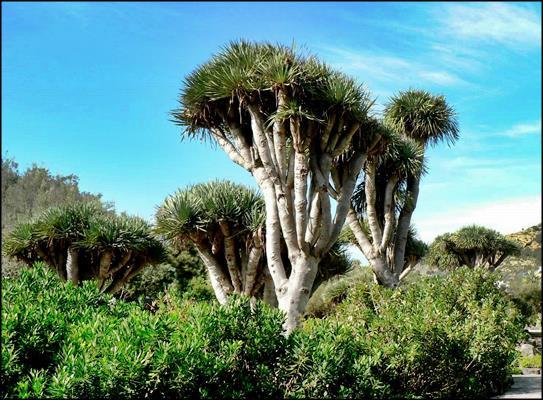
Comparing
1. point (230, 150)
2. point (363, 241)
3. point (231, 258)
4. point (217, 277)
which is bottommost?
point (217, 277)

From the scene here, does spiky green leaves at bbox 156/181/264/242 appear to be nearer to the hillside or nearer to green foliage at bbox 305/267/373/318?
the hillside

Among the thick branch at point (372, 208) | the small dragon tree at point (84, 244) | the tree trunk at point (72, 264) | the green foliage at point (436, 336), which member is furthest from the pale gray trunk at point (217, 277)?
the green foliage at point (436, 336)

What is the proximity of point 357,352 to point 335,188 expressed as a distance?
23.1 feet

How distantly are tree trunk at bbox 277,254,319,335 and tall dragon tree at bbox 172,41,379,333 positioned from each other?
0.02 metres

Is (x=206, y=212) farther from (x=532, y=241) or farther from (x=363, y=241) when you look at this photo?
(x=532, y=241)

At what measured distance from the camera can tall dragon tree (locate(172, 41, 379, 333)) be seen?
10148 mm

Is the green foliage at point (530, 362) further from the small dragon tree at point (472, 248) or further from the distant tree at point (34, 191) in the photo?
the distant tree at point (34, 191)

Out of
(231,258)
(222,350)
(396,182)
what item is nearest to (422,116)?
(396,182)

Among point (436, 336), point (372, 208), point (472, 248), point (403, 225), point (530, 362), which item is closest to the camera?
point (436, 336)

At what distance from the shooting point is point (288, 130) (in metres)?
11.0

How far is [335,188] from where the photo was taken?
1319cm

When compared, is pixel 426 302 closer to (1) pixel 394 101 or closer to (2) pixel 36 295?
(2) pixel 36 295

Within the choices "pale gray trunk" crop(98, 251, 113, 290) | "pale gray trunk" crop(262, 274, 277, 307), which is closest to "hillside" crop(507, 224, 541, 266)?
"pale gray trunk" crop(262, 274, 277, 307)

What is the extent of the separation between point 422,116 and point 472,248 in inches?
545
